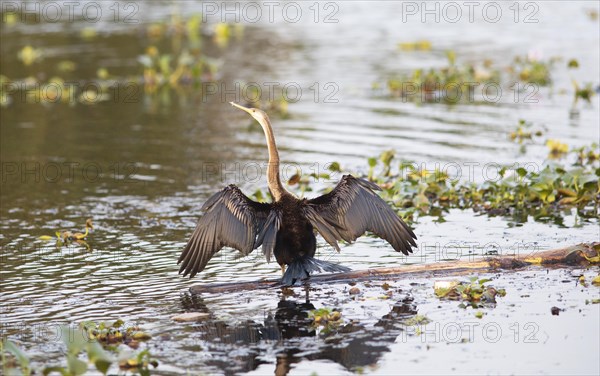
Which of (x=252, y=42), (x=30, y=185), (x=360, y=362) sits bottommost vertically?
(x=360, y=362)

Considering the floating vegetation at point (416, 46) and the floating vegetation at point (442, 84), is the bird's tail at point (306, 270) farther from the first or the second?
the floating vegetation at point (416, 46)

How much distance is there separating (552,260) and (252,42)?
1495 cm

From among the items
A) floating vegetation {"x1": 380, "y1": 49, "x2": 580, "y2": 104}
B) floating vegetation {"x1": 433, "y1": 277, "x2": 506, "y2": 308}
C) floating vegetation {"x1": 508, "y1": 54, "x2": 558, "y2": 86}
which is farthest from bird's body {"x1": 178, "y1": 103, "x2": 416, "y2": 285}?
floating vegetation {"x1": 508, "y1": 54, "x2": 558, "y2": 86}

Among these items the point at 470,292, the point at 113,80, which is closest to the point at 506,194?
the point at 470,292

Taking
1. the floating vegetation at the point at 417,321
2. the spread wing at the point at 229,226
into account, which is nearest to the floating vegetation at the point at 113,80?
the spread wing at the point at 229,226

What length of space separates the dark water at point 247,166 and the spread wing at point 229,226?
42cm

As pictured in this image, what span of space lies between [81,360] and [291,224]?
2392 millimetres

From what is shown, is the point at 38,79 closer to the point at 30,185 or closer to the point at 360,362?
the point at 30,185

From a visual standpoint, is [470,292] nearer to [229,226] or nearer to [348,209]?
[348,209]

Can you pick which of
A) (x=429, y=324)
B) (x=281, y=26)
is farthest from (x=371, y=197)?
(x=281, y=26)

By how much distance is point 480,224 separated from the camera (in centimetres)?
1041

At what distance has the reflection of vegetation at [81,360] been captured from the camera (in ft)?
20.9

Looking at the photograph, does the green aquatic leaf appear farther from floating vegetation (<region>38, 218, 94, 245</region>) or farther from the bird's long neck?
floating vegetation (<region>38, 218, 94, 245</region>)

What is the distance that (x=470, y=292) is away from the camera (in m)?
7.86
